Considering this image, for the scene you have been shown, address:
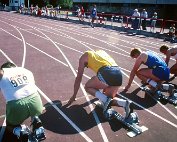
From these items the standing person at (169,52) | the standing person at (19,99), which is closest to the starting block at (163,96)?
the standing person at (169,52)

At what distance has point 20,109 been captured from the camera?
4887 mm

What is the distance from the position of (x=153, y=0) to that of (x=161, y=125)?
123ft

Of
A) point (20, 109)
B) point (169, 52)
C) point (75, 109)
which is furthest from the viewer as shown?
point (169, 52)

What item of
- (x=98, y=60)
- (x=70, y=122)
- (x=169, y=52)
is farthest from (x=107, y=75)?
(x=169, y=52)

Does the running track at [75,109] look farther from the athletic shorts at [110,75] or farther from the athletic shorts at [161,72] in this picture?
the athletic shorts at [110,75]

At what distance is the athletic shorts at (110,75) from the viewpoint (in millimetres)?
6113

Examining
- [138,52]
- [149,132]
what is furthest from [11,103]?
[138,52]

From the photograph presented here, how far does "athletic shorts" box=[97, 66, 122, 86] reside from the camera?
20.1ft

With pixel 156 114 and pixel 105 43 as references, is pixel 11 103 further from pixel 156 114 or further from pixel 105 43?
pixel 105 43

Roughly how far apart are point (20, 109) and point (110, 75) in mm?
2189

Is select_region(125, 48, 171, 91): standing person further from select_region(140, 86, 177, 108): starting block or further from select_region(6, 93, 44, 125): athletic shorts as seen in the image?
select_region(6, 93, 44, 125): athletic shorts

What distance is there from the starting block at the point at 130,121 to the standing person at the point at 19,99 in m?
1.83

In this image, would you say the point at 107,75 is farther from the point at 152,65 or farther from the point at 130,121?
the point at 152,65

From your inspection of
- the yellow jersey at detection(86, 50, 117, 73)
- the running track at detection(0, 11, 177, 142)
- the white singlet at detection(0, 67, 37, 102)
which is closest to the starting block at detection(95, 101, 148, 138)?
the running track at detection(0, 11, 177, 142)
